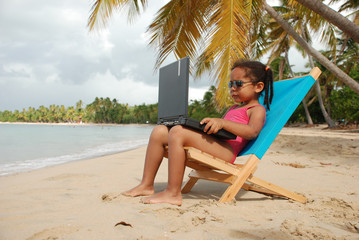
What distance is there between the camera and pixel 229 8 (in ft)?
15.0

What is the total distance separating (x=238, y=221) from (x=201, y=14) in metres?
5.02

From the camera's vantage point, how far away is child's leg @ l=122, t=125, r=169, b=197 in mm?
2232

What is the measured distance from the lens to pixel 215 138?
86.8 inches

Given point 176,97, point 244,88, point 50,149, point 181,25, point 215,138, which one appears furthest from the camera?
point 50,149

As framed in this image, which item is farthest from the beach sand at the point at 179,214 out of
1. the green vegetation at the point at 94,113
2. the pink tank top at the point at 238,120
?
the green vegetation at the point at 94,113

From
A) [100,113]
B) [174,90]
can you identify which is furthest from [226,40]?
[100,113]

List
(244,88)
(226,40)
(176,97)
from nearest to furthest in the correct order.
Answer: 1. (176,97)
2. (244,88)
3. (226,40)

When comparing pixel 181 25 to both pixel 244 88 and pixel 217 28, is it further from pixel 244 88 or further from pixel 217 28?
pixel 244 88

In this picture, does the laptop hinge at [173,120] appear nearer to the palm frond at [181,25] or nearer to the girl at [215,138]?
the girl at [215,138]

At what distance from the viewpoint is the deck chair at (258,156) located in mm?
2086

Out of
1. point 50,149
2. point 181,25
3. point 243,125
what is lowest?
point 50,149

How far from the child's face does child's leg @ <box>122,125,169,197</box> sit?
66 centimetres

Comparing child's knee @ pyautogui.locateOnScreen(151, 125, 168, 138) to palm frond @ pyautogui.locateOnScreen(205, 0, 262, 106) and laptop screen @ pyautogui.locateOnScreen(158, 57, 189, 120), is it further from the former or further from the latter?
palm frond @ pyautogui.locateOnScreen(205, 0, 262, 106)

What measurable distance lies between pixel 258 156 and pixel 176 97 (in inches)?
30.2
